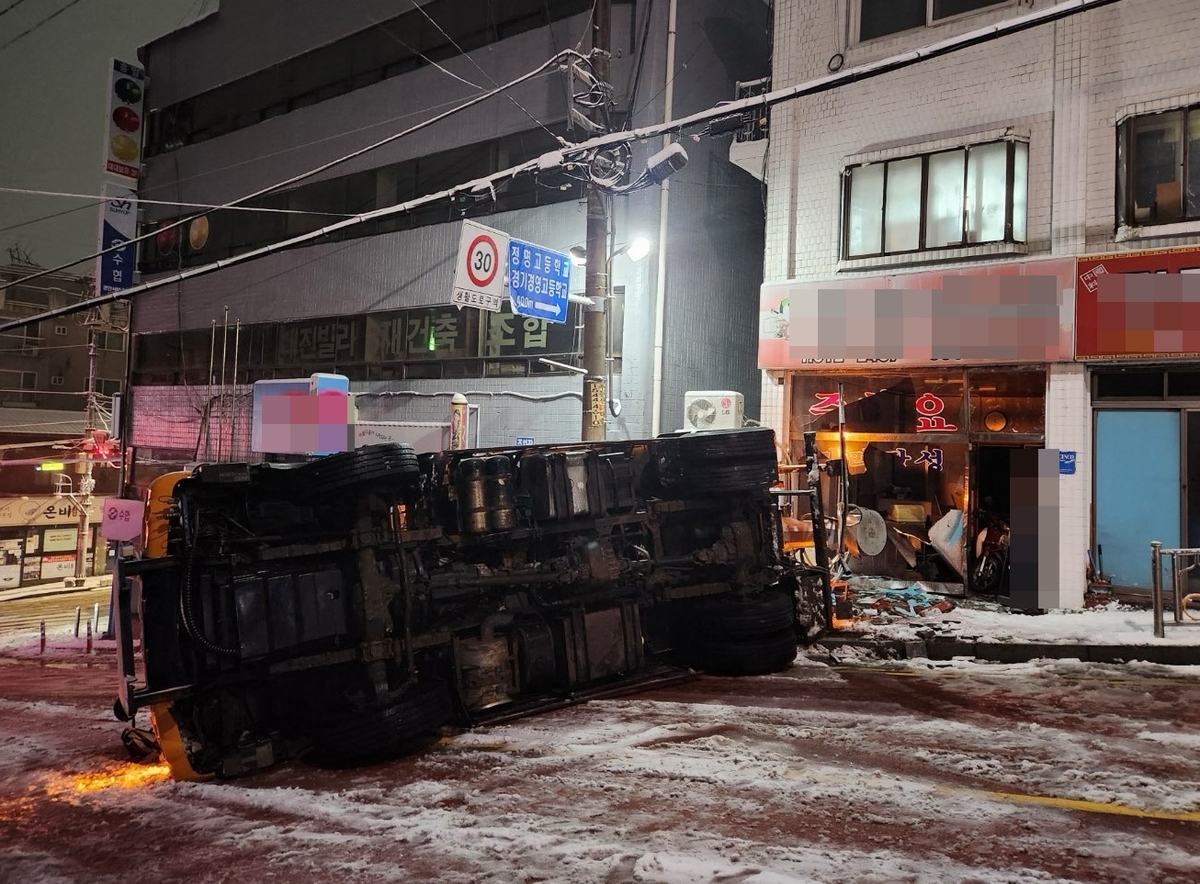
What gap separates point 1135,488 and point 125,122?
29.7 metres

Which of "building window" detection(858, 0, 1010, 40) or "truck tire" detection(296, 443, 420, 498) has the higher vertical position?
"building window" detection(858, 0, 1010, 40)

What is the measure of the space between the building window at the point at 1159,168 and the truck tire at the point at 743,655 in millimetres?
8259

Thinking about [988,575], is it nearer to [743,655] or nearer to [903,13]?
[743,655]

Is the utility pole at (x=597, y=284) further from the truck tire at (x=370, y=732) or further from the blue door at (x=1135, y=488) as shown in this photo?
the blue door at (x=1135, y=488)

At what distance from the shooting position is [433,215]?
18641mm

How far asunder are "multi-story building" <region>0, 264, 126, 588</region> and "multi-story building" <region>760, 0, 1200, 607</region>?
764 inches

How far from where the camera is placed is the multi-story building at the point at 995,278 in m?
10.9

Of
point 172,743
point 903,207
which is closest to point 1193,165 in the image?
point 903,207

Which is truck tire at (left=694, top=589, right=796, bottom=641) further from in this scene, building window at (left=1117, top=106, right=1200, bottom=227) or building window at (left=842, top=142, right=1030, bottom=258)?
building window at (left=1117, top=106, right=1200, bottom=227)

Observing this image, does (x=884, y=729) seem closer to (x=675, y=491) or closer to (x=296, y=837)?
(x=675, y=491)

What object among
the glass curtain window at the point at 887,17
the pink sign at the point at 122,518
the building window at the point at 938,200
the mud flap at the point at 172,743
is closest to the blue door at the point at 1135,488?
the building window at the point at 938,200

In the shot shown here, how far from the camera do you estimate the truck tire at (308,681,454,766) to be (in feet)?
19.2

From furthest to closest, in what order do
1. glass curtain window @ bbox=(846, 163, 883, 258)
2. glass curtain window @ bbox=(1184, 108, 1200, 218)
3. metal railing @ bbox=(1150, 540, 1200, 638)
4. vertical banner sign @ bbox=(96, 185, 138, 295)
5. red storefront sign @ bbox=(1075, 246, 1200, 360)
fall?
vertical banner sign @ bbox=(96, 185, 138, 295)
glass curtain window @ bbox=(846, 163, 883, 258)
glass curtain window @ bbox=(1184, 108, 1200, 218)
red storefront sign @ bbox=(1075, 246, 1200, 360)
metal railing @ bbox=(1150, 540, 1200, 638)

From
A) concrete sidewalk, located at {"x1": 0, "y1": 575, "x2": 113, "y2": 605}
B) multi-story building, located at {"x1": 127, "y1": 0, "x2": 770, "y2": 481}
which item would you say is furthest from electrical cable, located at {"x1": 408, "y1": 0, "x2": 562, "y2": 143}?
concrete sidewalk, located at {"x1": 0, "y1": 575, "x2": 113, "y2": 605}
